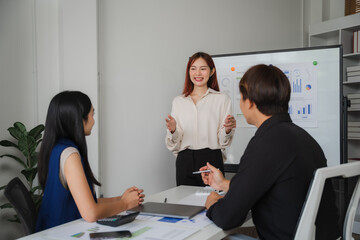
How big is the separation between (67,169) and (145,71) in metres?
2.20

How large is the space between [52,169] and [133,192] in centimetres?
40

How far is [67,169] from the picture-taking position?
1.54 m

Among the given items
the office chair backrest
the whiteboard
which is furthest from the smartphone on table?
the whiteboard

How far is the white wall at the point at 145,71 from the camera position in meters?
3.36

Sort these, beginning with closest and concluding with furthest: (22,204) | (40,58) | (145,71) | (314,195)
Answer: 1. (314,195)
2. (22,204)
3. (40,58)
4. (145,71)

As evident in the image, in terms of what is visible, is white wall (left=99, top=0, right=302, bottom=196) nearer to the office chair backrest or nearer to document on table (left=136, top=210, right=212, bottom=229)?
document on table (left=136, top=210, right=212, bottom=229)

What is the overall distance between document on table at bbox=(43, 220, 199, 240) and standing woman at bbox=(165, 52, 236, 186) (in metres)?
1.40

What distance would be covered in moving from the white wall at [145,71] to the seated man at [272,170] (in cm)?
205

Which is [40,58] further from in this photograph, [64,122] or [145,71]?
[64,122]

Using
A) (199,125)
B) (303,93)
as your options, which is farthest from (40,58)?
(303,93)

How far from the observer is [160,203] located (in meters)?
1.82

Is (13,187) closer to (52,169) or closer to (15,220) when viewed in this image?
(52,169)

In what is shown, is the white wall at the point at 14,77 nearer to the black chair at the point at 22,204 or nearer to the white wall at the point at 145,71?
the white wall at the point at 145,71

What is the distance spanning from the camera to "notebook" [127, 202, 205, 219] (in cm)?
159
